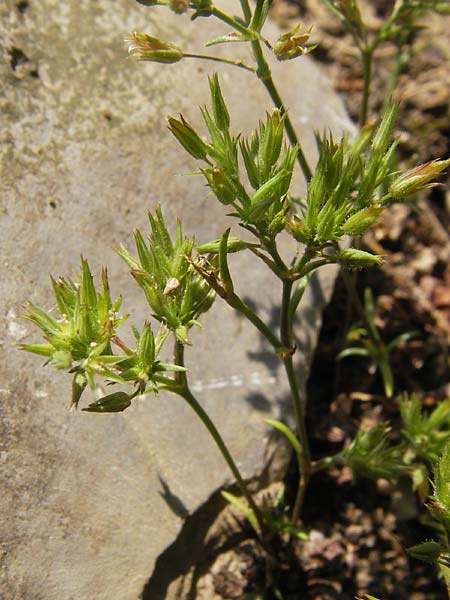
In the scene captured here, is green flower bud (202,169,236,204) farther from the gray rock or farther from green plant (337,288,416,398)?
green plant (337,288,416,398)

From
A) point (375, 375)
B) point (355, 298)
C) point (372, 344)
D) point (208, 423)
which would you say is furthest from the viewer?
point (375, 375)

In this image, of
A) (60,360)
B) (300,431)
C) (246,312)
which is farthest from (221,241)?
(300,431)

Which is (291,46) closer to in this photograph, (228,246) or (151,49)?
(151,49)

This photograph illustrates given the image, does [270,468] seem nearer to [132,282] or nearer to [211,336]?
[211,336]

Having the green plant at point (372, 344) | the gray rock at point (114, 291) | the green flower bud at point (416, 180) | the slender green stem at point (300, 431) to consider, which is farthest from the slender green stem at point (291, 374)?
the green plant at point (372, 344)

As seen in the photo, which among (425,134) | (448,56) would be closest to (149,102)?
(425,134)

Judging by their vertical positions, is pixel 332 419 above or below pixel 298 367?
below

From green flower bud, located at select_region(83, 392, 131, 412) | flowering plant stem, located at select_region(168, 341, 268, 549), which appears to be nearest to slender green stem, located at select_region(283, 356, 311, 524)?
flowering plant stem, located at select_region(168, 341, 268, 549)
